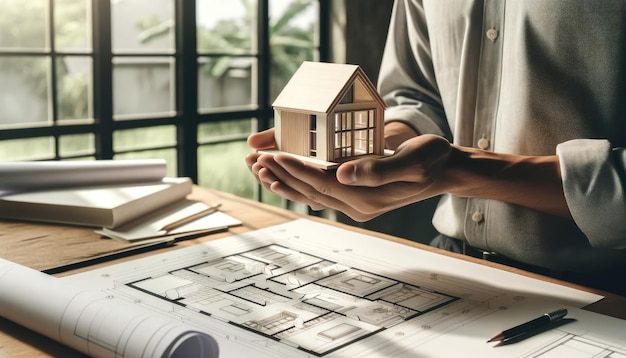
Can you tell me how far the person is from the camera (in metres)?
1.17

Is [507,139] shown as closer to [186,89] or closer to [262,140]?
[262,140]

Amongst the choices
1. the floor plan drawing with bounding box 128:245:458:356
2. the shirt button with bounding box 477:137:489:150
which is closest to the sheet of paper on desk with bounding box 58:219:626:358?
the floor plan drawing with bounding box 128:245:458:356

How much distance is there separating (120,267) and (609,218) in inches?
32.8

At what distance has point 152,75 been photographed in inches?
119

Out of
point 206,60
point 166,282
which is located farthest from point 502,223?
point 206,60

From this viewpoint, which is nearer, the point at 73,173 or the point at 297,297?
the point at 297,297

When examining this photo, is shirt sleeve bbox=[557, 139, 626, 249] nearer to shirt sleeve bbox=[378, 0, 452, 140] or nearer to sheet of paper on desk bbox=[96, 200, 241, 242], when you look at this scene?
shirt sleeve bbox=[378, 0, 452, 140]

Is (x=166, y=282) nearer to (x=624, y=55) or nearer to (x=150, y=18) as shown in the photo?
(x=624, y=55)

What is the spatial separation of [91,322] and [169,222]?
59 centimetres

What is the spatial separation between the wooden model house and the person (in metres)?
0.08

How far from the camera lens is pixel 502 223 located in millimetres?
1456

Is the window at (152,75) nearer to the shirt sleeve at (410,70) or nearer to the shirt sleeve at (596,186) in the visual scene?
the shirt sleeve at (410,70)

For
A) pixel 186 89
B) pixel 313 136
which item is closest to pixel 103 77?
pixel 186 89

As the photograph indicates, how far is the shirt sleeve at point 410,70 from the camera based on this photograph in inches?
66.8
